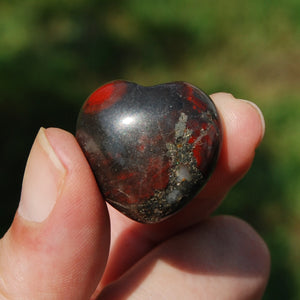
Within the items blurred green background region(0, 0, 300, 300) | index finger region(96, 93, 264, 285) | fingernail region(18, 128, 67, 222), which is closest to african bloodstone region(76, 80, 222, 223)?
fingernail region(18, 128, 67, 222)

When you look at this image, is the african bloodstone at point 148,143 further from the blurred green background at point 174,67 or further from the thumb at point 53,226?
the blurred green background at point 174,67

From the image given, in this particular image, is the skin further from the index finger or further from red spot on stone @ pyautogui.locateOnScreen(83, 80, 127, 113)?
red spot on stone @ pyautogui.locateOnScreen(83, 80, 127, 113)

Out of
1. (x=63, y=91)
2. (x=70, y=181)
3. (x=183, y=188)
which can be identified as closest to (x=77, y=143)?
(x=70, y=181)

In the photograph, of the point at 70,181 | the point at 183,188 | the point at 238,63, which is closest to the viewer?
the point at 70,181

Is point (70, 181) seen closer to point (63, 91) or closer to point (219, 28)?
point (63, 91)

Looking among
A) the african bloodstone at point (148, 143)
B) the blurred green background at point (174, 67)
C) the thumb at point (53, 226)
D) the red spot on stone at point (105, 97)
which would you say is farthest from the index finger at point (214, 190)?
the blurred green background at point (174, 67)

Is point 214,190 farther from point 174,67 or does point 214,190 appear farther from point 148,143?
point 174,67
